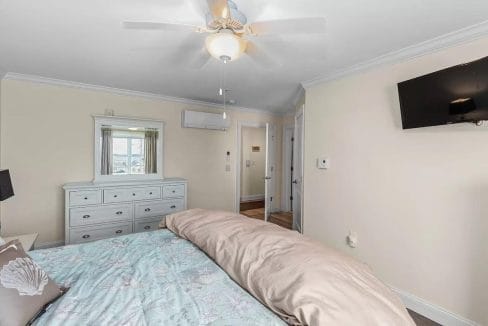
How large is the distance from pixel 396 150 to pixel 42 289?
2619mm

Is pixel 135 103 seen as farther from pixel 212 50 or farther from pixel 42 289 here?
pixel 42 289

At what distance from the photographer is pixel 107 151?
3451mm

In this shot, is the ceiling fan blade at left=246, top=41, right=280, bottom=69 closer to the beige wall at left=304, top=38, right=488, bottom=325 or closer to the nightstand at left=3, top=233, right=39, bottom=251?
the beige wall at left=304, top=38, right=488, bottom=325

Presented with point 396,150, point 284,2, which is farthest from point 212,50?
point 396,150

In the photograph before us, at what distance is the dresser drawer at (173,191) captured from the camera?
11.8 feet

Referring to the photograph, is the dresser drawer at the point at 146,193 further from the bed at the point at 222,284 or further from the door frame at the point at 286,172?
the door frame at the point at 286,172

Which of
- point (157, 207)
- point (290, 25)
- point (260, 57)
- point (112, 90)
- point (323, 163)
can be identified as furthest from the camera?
point (157, 207)

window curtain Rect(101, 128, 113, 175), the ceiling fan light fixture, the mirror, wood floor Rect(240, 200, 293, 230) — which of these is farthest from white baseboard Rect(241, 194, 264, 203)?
the ceiling fan light fixture

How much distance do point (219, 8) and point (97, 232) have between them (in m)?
3.03

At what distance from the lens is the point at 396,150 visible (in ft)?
7.23

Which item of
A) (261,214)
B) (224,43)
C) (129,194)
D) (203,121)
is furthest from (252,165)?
(224,43)

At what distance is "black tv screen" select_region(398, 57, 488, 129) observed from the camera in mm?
1623

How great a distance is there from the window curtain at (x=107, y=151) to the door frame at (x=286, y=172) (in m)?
3.31

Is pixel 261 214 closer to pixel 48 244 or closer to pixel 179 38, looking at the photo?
pixel 48 244
